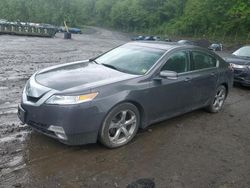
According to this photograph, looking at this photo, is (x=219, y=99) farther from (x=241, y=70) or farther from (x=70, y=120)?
(x=70, y=120)

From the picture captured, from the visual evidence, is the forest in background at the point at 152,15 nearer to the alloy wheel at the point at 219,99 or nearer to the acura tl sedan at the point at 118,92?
the alloy wheel at the point at 219,99

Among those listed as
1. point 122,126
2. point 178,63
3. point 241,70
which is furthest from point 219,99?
point 241,70

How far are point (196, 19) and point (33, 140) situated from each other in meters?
67.6

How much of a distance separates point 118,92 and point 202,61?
104 inches

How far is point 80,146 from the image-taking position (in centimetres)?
487

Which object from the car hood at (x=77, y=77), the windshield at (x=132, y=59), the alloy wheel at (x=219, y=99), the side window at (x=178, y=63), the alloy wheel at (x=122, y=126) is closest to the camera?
the car hood at (x=77, y=77)

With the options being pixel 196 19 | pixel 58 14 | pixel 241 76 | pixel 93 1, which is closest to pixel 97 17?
pixel 93 1

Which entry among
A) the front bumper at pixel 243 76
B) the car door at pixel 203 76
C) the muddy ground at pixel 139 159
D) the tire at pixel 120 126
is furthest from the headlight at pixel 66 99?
the front bumper at pixel 243 76

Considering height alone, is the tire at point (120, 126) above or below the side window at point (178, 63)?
below

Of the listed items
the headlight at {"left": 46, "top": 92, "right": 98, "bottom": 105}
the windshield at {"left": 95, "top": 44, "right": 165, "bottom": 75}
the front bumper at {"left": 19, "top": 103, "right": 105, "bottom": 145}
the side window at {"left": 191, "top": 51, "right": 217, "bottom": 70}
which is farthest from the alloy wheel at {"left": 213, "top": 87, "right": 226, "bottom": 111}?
the headlight at {"left": 46, "top": 92, "right": 98, "bottom": 105}

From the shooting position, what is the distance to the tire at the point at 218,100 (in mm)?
7112

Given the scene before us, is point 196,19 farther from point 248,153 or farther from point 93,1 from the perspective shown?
point 93,1

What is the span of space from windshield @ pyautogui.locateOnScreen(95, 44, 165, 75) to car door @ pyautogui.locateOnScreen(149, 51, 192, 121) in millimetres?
253

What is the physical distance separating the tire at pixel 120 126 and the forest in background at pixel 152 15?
5237 cm
